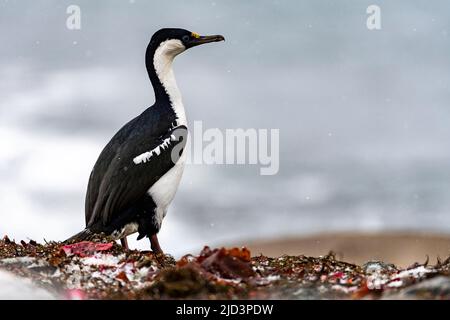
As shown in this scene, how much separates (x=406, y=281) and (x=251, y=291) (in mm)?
1175

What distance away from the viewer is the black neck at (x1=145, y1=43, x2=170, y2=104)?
9.95 m

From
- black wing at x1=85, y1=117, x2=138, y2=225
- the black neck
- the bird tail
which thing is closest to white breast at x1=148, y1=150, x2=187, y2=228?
black wing at x1=85, y1=117, x2=138, y2=225

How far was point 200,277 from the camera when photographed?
5.22 m

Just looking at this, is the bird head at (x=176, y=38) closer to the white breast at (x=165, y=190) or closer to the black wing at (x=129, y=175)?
the black wing at (x=129, y=175)

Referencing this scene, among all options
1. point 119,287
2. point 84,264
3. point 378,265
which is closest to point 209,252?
point 119,287

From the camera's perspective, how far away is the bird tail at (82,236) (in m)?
8.68

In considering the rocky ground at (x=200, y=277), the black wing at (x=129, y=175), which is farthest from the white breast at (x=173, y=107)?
the rocky ground at (x=200, y=277)

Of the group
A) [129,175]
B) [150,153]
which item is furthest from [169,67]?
[129,175]

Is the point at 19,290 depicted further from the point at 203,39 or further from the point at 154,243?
the point at 203,39

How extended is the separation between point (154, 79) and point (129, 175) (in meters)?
1.75

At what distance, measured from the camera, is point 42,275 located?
612cm

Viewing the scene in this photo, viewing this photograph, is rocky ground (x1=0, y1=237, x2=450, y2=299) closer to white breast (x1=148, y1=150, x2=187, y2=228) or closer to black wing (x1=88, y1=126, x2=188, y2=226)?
black wing (x1=88, y1=126, x2=188, y2=226)
